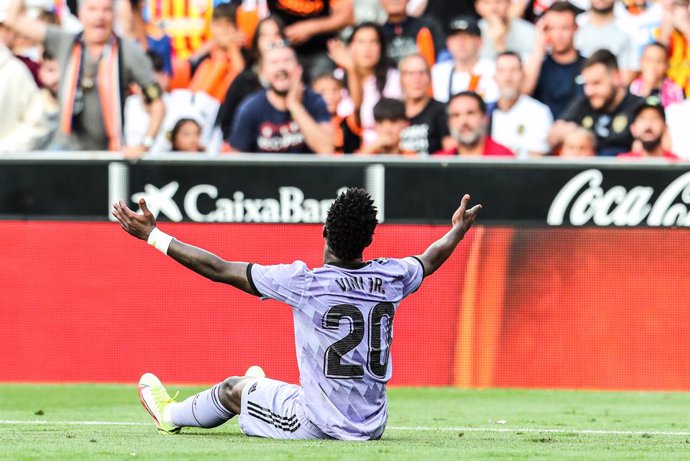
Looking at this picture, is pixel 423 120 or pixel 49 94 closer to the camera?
pixel 423 120

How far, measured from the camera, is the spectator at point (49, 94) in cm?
1448

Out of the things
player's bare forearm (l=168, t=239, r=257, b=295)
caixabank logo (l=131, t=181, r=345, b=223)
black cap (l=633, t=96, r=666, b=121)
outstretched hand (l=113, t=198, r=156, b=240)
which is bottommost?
caixabank logo (l=131, t=181, r=345, b=223)

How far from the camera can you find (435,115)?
1438cm

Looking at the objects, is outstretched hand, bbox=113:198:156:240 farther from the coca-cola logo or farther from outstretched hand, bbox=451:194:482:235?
the coca-cola logo

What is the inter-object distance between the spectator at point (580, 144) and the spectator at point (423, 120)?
52.4 inches

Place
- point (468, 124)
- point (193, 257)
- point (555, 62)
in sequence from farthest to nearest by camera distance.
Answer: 1. point (555, 62)
2. point (468, 124)
3. point (193, 257)

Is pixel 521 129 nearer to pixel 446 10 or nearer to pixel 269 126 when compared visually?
pixel 446 10

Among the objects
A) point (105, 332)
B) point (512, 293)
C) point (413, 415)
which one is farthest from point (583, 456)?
point (105, 332)

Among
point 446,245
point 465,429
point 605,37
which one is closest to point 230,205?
point 605,37

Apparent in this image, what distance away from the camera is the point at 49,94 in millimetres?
14633

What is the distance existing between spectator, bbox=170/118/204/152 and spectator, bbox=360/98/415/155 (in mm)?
2073

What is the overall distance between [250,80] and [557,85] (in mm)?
3566

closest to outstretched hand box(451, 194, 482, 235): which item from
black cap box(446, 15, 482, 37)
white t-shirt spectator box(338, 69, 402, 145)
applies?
white t-shirt spectator box(338, 69, 402, 145)

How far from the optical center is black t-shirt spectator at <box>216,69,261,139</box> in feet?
48.4
